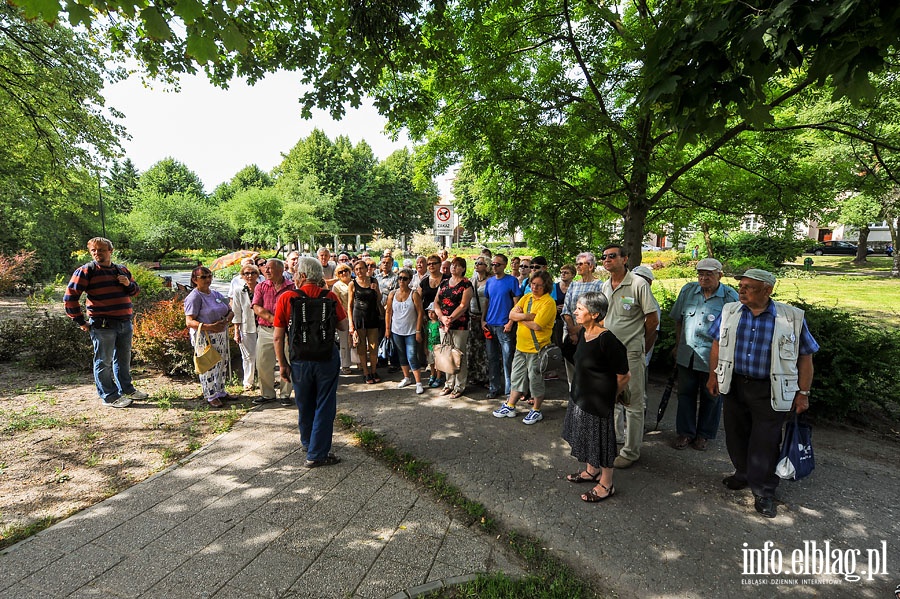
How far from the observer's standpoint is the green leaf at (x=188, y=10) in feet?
8.70

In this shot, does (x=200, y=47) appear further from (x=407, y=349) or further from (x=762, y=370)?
(x=762, y=370)

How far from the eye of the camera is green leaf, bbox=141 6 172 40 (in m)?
2.55

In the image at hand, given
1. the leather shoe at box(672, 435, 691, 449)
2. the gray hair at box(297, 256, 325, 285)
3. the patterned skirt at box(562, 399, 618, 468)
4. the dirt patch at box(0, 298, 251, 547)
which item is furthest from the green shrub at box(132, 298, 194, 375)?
the leather shoe at box(672, 435, 691, 449)

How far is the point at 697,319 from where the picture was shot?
4195mm

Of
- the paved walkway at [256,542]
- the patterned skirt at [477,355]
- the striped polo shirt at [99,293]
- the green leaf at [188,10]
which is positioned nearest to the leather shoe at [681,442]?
the paved walkway at [256,542]

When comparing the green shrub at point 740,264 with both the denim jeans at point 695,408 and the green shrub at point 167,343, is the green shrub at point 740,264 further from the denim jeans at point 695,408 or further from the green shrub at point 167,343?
the green shrub at point 167,343

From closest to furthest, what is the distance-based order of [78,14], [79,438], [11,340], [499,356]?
[78,14] < [79,438] < [499,356] < [11,340]

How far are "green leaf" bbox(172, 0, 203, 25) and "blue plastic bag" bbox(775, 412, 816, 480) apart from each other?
510cm

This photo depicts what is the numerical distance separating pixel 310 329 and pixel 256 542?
5.56ft

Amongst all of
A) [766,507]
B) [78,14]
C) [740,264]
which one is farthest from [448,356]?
[740,264]

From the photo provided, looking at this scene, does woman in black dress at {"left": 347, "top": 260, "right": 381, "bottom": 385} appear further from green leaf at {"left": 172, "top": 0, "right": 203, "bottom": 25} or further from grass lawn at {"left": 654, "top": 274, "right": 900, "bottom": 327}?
grass lawn at {"left": 654, "top": 274, "right": 900, "bottom": 327}

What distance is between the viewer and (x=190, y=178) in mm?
65250

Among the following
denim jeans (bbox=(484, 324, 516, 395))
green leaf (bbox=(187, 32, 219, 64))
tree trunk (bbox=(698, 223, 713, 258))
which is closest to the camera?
green leaf (bbox=(187, 32, 219, 64))

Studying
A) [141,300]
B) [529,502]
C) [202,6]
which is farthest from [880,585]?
[141,300]
